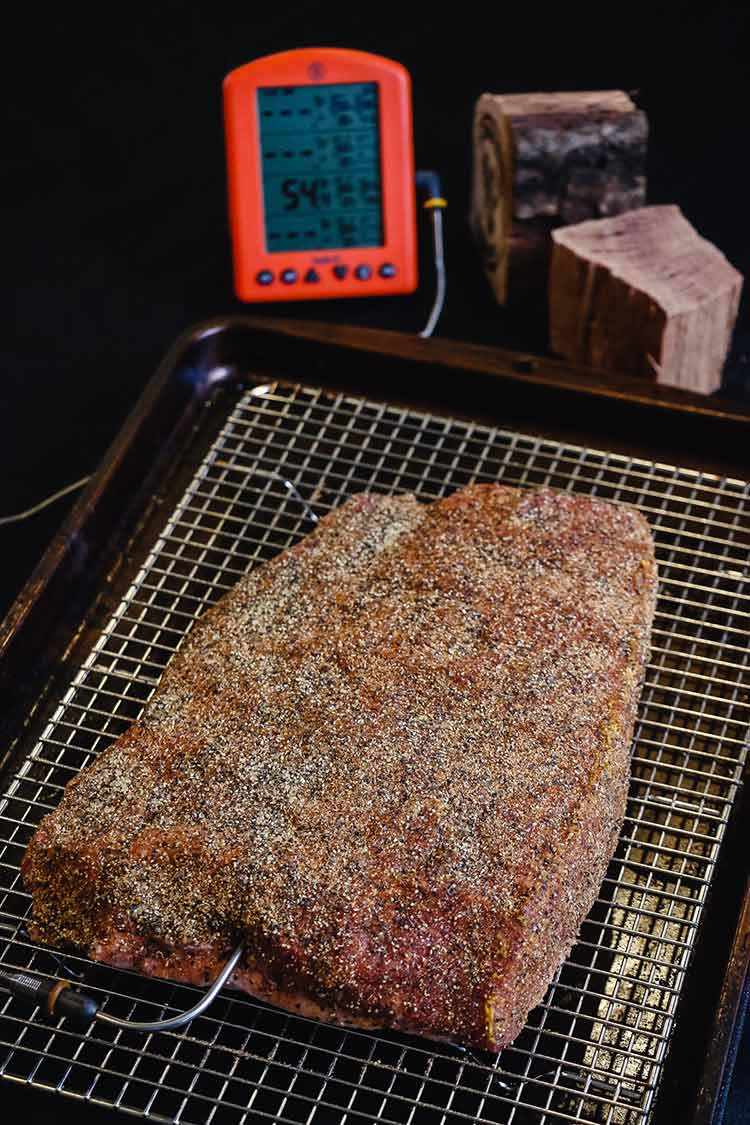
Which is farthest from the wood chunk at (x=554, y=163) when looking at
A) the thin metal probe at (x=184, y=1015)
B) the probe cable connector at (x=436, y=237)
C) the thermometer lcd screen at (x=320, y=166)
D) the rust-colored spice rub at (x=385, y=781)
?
the thin metal probe at (x=184, y=1015)

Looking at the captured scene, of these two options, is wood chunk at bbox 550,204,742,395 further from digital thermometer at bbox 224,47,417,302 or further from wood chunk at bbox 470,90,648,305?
digital thermometer at bbox 224,47,417,302

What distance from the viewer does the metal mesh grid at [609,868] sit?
7.93 feet

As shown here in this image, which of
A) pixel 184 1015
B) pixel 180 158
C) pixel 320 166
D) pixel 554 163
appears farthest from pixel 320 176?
pixel 184 1015

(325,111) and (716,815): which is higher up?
(325,111)

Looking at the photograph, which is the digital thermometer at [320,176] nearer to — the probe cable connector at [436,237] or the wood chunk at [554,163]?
the probe cable connector at [436,237]

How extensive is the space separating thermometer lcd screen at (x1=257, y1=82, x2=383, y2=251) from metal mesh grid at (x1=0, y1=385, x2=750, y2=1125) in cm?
50

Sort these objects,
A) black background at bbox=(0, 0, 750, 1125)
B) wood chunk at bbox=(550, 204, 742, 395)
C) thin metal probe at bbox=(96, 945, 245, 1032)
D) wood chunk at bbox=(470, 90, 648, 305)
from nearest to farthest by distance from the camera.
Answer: thin metal probe at bbox=(96, 945, 245, 1032) < wood chunk at bbox=(550, 204, 742, 395) < wood chunk at bbox=(470, 90, 648, 305) < black background at bbox=(0, 0, 750, 1125)

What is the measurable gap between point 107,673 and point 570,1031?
1092mm

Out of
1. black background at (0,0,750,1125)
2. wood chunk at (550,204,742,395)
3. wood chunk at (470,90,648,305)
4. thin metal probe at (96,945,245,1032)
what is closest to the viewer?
thin metal probe at (96,945,245,1032)

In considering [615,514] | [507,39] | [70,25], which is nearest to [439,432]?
[615,514]

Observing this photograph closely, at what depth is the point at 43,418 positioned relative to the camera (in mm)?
3768

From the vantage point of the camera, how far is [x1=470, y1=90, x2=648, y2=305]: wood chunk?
11.8 feet

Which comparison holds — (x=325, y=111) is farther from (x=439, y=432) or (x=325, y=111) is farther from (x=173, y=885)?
(x=173, y=885)

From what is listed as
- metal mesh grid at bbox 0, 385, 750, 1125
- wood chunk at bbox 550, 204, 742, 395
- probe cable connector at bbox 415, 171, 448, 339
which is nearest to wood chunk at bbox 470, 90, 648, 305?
wood chunk at bbox 550, 204, 742, 395
